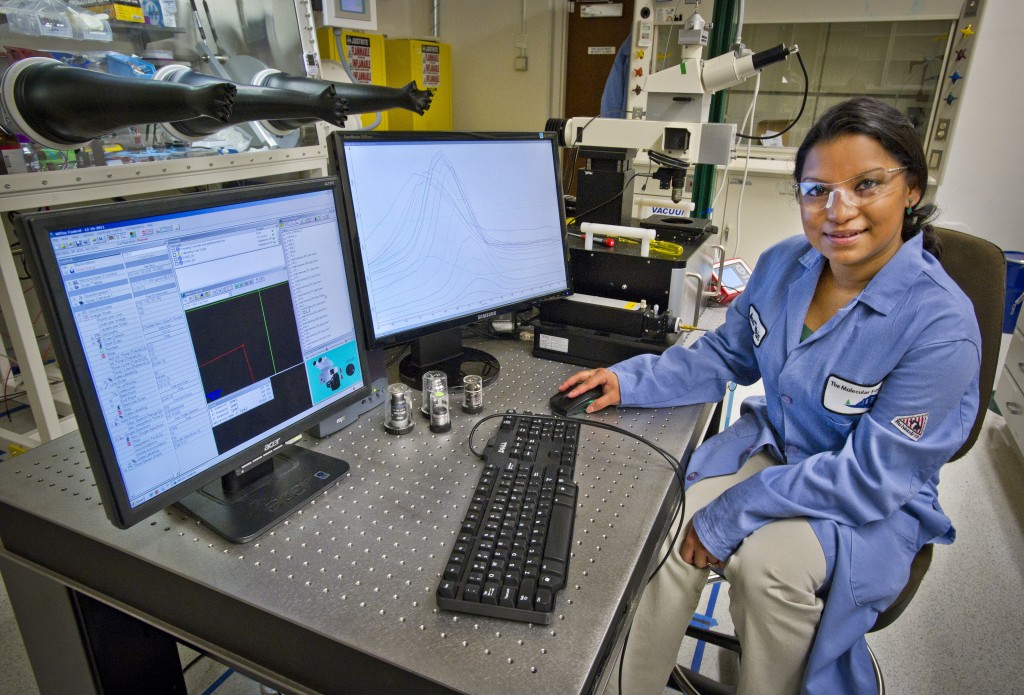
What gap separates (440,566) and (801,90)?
414cm

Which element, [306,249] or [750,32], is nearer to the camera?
[306,249]

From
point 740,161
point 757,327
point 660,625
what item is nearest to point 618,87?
point 740,161

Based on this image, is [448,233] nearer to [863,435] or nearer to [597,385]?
[597,385]

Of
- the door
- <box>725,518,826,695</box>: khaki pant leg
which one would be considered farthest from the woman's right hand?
the door

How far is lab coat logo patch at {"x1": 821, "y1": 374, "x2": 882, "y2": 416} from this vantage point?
3.49 feet

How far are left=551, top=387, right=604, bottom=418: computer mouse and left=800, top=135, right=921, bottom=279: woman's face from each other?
0.48 metres

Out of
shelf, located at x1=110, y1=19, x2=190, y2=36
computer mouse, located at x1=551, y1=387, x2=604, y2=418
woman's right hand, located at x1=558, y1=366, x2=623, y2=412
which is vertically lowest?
computer mouse, located at x1=551, y1=387, x2=604, y2=418

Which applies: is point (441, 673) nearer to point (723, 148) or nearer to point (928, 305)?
point (928, 305)

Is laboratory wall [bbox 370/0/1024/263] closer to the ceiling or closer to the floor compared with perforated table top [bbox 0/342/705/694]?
closer to the ceiling

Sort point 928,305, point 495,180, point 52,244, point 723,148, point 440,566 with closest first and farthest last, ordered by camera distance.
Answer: point 52,244
point 440,566
point 928,305
point 495,180
point 723,148

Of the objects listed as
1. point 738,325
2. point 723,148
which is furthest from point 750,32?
point 738,325

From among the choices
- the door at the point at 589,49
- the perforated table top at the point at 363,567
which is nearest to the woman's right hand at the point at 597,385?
the perforated table top at the point at 363,567

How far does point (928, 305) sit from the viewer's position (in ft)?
3.36

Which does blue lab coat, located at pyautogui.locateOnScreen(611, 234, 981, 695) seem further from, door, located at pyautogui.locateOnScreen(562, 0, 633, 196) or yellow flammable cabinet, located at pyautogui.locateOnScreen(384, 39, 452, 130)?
door, located at pyautogui.locateOnScreen(562, 0, 633, 196)
